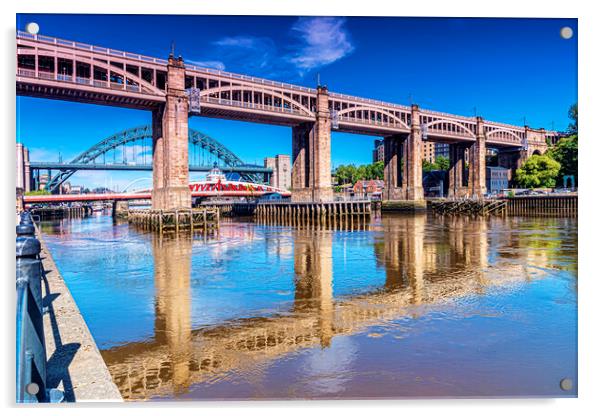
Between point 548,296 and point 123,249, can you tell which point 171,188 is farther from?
point 548,296

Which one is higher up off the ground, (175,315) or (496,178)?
(496,178)

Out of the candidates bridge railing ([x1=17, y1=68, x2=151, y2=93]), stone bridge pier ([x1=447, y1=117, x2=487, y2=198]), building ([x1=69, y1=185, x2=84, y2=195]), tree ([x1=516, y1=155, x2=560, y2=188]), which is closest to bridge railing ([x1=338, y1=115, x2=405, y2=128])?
stone bridge pier ([x1=447, y1=117, x2=487, y2=198])

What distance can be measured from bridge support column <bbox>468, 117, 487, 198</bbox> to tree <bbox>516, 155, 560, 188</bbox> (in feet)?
28.6

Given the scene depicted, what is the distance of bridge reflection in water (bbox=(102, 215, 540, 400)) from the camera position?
6512 mm

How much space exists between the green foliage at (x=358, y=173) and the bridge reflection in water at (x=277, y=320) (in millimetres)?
126826

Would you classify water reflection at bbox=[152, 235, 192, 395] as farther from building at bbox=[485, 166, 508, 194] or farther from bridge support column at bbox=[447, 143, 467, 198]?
building at bbox=[485, 166, 508, 194]

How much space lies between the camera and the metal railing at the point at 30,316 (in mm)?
3598

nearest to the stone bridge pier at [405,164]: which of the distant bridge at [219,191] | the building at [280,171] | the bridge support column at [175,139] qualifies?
the distant bridge at [219,191]

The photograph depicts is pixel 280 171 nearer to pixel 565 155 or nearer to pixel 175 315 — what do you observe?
pixel 565 155

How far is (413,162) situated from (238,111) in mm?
31351

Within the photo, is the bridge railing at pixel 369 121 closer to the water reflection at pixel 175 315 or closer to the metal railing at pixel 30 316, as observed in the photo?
the water reflection at pixel 175 315

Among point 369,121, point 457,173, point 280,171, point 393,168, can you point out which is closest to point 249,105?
point 369,121

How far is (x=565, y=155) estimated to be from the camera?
2608 inches

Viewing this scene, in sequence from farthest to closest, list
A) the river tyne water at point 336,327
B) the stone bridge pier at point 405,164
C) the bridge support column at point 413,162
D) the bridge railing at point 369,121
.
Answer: the stone bridge pier at point 405,164, the bridge support column at point 413,162, the bridge railing at point 369,121, the river tyne water at point 336,327
